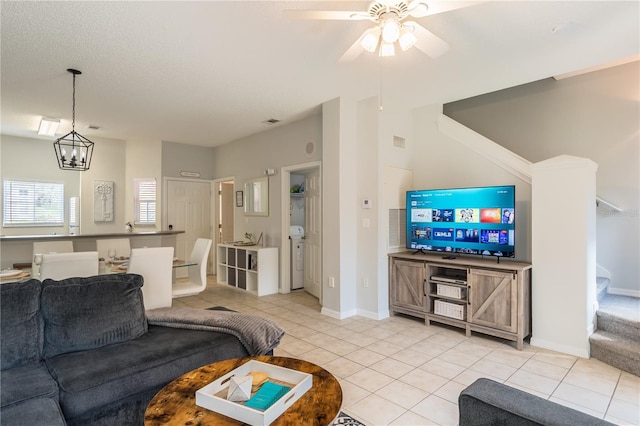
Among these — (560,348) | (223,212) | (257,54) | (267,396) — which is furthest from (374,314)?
(223,212)

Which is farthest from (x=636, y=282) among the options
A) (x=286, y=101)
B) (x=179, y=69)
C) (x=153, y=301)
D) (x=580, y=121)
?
(x=179, y=69)

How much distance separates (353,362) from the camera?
3.07m

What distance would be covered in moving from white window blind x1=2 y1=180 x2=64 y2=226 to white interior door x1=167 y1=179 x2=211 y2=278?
2.21m

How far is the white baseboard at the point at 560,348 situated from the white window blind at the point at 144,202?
6.67 meters

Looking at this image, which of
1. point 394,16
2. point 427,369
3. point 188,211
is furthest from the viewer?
point 188,211

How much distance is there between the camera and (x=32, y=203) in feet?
21.5

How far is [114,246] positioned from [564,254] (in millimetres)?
5377

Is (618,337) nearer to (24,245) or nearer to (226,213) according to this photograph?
(24,245)

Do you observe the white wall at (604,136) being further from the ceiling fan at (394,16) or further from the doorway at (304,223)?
the doorway at (304,223)

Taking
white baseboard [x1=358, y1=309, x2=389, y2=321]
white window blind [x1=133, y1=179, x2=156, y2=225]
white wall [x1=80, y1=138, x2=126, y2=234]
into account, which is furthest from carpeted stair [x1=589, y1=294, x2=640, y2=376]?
white wall [x1=80, y1=138, x2=126, y2=234]

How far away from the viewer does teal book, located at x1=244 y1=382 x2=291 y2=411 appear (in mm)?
1442

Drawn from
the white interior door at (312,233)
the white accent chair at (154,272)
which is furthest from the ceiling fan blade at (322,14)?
the white interior door at (312,233)

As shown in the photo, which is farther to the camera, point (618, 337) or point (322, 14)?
point (618, 337)

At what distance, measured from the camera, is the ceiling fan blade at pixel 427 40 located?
220cm
